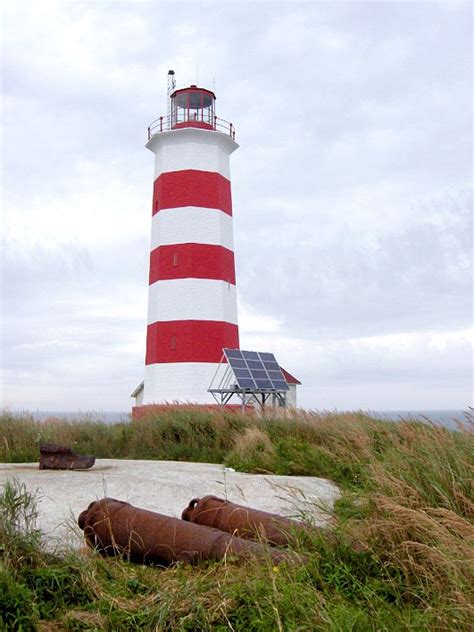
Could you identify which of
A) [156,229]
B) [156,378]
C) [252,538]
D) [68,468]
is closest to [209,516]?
[252,538]

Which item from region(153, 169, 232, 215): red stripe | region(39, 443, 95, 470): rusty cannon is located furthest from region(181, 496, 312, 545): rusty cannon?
region(153, 169, 232, 215): red stripe

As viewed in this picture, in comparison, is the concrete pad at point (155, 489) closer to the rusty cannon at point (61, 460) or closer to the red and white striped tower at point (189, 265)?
the rusty cannon at point (61, 460)

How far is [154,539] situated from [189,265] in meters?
15.2

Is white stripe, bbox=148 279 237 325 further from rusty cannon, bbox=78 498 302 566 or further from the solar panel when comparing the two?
rusty cannon, bbox=78 498 302 566

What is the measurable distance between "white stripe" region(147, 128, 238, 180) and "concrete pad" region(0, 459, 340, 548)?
12897 millimetres

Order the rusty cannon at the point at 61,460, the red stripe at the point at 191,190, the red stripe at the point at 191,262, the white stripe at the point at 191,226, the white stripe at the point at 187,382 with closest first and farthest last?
1. the rusty cannon at the point at 61,460
2. the white stripe at the point at 187,382
3. the red stripe at the point at 191,262
4. the white stripe at the point at 191,226
5. the red stripe at the point at 191,190

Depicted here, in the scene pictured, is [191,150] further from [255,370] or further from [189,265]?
[255,370]

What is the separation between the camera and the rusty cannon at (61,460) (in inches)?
380

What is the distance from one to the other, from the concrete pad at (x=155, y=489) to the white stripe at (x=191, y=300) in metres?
10.1

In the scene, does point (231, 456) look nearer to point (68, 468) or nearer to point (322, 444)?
point (322, 444)

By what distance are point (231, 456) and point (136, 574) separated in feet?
19.7

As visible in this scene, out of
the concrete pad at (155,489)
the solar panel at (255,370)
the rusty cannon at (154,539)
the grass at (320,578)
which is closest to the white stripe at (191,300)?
the solar panel at (255,370)

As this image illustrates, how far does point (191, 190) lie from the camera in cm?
2072

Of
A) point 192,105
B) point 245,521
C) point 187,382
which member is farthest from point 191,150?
point 245,521
